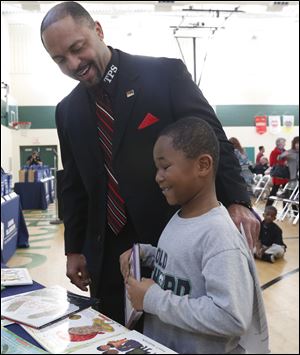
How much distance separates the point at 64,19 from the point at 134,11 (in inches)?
448

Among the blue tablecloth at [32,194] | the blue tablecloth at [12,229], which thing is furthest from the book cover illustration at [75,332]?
the blue tablecloth at [32,194]

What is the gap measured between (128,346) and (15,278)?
651mm

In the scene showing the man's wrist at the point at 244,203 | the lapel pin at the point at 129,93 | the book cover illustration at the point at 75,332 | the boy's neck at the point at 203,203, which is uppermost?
the lapel pin at the point at 129,93

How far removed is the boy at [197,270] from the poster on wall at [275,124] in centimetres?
1357

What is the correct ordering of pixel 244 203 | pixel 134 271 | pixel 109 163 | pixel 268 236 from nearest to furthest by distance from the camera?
pixel 134 271 → pixel 244 203 → pixel 268 236 → pixel 109 163

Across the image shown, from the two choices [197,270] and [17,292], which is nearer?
[197,270]

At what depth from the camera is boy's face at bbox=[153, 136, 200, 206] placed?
0.76m

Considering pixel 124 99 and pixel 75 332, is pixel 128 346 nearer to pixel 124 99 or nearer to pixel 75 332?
pixel 75 332

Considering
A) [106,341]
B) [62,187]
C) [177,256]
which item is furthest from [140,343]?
[62,187]

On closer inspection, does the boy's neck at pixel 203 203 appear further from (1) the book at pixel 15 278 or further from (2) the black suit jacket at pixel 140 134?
(1) the book at pixel 15 278

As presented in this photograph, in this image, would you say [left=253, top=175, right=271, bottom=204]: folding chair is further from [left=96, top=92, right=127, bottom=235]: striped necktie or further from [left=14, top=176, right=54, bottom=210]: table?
[left=14, top=176, right=54, bottom=210]: table

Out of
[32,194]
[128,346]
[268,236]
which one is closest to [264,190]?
[268,236]

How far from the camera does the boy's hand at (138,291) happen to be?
792 mm

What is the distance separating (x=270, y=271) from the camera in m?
0.90
